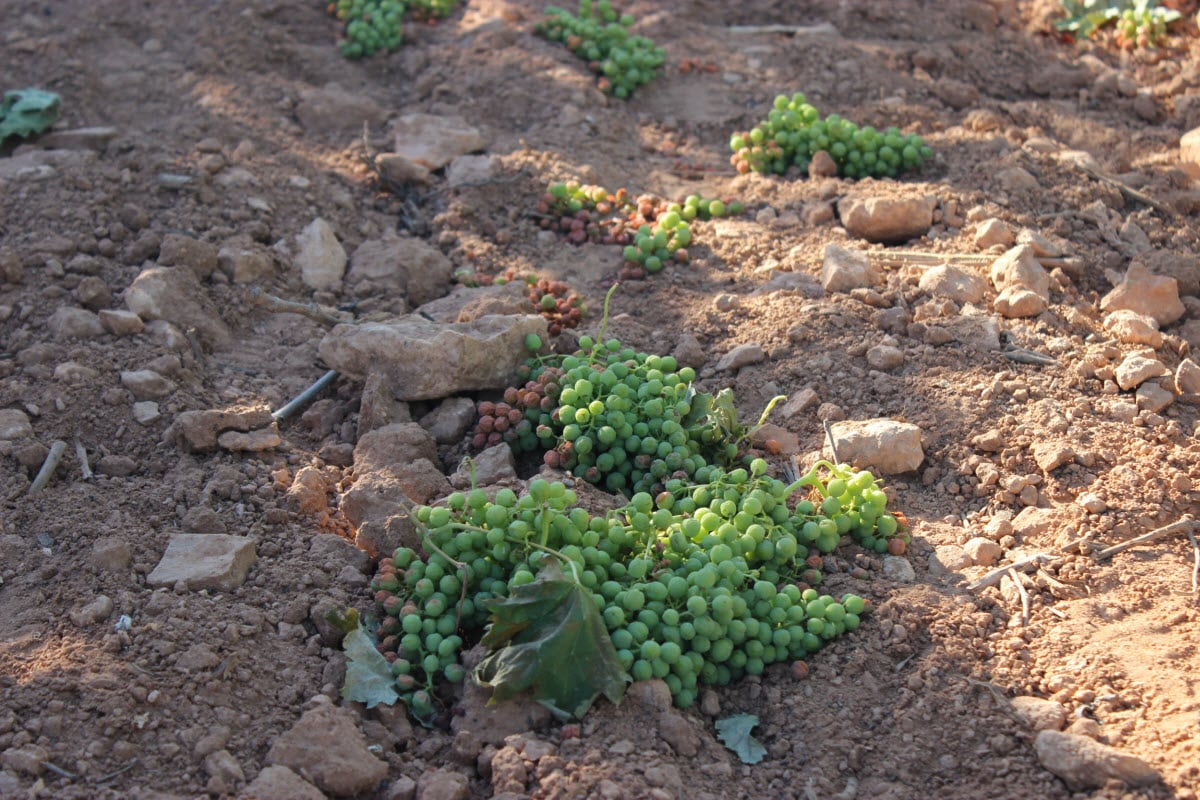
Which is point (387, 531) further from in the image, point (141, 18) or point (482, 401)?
point (141, 18)

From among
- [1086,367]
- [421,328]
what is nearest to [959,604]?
[1086,367]

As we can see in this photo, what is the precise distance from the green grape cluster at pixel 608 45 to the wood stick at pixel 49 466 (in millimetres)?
3100

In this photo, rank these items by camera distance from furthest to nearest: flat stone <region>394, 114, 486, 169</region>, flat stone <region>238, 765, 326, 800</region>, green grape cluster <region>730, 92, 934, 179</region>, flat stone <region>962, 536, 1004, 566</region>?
flat stone <region>394, 114, 486, 169</region>
green grape cluster <region>730, 92, 934, 179</region>
flat stone <region>962, 536, 1004, 566</region>
flat stone <region>238, 765, 326, 800</region>

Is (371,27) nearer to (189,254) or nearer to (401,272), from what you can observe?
(401,272)

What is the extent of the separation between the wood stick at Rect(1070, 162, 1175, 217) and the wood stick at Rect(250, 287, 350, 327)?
2.96 meters

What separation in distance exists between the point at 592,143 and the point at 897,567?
8.97ft

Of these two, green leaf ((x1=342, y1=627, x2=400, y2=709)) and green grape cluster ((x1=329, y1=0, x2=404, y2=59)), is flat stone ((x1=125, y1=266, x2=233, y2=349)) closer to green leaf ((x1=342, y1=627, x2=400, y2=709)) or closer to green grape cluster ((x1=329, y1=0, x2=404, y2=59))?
green leaf ((x1=342, y1=627, x2=400, y2=709))

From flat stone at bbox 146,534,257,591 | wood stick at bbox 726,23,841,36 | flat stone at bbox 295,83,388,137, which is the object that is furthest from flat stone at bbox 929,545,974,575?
wood stick at bbox 726,23,841,36

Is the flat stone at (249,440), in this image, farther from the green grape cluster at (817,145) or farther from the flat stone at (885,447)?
the green grape cluster at (817,145)

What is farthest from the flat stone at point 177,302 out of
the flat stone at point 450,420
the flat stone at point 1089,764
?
the flat stone at point 1089,764

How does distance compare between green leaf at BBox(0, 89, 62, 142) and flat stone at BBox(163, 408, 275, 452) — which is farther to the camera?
green leaf at BBox(0, 89, 62, 142)

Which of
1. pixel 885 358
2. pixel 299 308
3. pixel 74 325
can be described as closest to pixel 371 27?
pixel 299 308

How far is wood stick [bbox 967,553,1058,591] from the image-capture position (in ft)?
9.49

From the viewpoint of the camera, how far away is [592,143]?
504 cm
